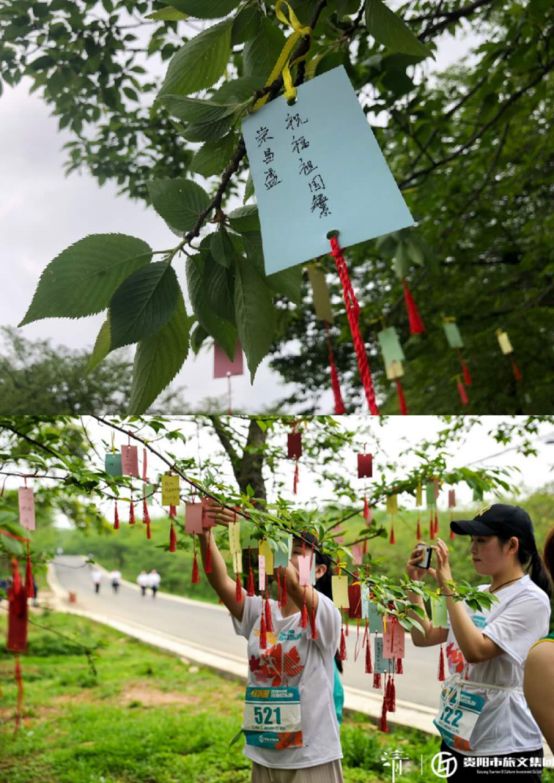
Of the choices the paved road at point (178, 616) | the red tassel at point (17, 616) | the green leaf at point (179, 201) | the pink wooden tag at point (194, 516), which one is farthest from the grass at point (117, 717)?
the green leaf at point (179, 201)

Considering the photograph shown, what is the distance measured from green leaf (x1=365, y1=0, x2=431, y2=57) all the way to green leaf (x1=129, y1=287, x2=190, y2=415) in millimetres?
236

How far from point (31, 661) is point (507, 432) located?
5.83 feet

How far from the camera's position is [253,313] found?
56cm

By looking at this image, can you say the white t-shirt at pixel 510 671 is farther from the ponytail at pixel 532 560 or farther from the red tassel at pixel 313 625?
the red tassel at pixel 313 625

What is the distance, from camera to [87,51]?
202 centimetres

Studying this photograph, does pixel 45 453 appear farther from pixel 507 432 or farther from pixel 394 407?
pixel 394 407

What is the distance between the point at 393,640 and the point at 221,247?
797mm

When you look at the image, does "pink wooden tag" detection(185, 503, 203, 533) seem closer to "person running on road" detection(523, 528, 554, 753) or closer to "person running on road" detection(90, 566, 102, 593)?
"person running on road" detection(523, 528, 554, 753)

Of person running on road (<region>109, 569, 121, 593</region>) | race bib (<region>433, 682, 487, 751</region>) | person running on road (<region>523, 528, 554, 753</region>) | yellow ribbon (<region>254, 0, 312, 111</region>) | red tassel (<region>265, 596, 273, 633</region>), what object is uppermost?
yellow ribbon (<region>254, 0, 312, 111</region>)

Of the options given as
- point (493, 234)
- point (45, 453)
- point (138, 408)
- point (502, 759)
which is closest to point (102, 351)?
point (138, 408)

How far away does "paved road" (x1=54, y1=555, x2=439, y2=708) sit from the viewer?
→ 4.87 feet

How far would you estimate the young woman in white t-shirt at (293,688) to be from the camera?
1.21 m

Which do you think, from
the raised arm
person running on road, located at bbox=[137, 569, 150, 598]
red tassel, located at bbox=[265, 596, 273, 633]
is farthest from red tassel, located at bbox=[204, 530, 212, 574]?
person running on road, located at bbox=[137, 569, 150, 598]

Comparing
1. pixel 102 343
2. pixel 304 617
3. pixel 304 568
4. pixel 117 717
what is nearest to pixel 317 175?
pixel 102 343
